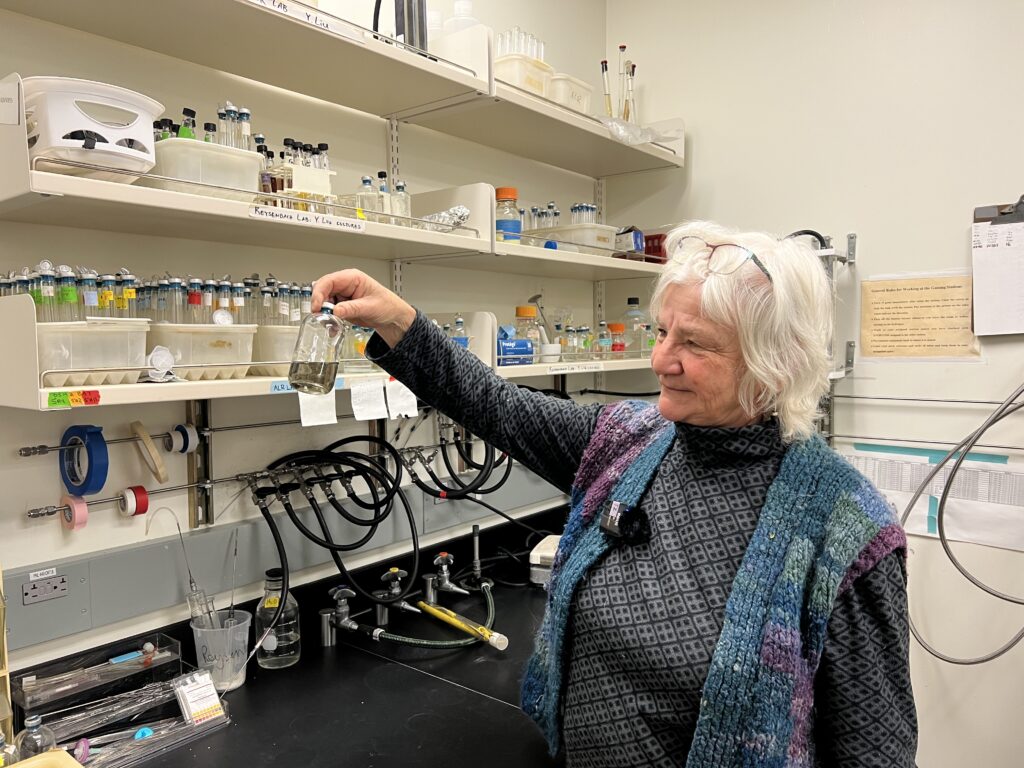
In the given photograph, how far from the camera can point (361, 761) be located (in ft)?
4.26

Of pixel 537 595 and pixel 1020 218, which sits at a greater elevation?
pixel 1020 218

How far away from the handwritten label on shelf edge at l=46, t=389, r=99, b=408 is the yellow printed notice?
7.49ft

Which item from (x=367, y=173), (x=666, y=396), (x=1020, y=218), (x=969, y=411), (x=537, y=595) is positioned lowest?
(x=537, y=595)

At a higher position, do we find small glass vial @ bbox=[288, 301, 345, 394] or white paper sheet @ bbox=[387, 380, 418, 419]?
small glass vial @ bbox=[288, 301, 345, 394]

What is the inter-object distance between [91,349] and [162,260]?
0.44m

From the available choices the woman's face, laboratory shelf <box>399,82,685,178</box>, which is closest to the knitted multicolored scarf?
the woman's face

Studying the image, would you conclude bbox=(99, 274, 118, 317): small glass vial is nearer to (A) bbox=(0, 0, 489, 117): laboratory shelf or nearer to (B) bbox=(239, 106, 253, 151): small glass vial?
(B) bbox=(239, 106, 253, 151): small glass vial

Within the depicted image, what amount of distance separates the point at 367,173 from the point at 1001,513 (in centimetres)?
220

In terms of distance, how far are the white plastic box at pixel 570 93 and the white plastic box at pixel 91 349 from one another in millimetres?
1523

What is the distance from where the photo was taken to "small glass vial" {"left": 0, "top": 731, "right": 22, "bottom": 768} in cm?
121

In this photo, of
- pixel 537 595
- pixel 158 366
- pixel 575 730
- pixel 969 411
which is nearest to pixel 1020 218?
pixel 969 411

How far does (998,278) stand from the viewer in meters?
2.14

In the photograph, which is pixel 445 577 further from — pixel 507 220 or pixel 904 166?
pixel 904 166

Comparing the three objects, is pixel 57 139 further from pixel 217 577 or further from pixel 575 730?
pixel 575 730
